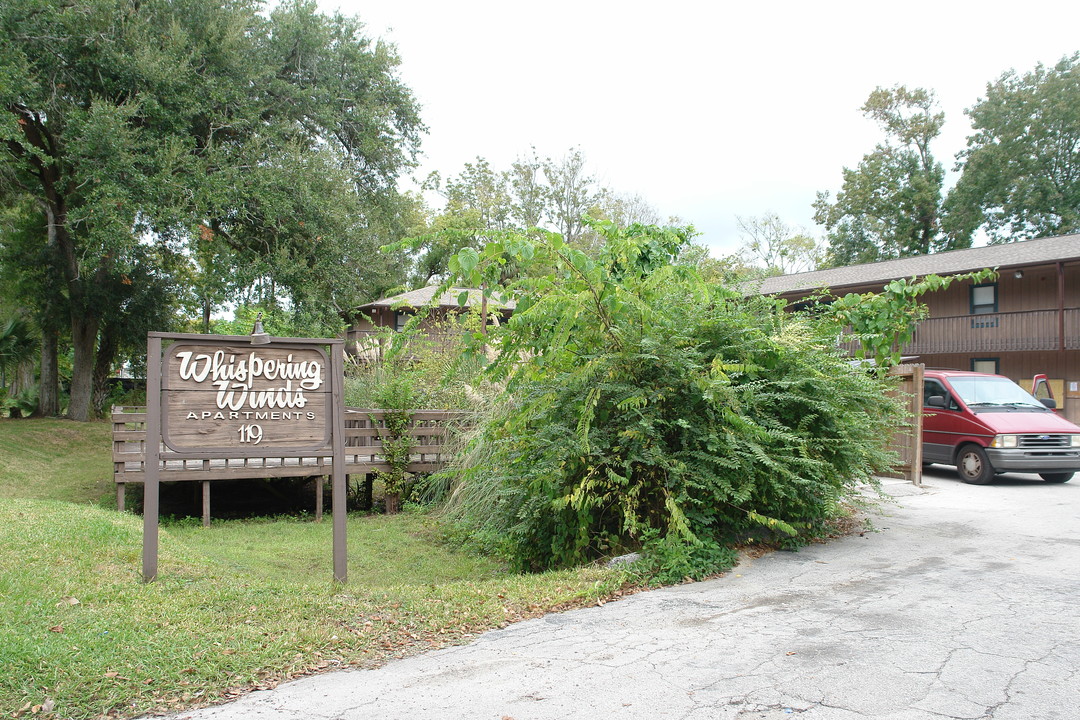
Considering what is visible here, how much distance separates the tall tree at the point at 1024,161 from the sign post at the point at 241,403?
41.3m

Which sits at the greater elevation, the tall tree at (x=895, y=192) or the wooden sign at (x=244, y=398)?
the tall tree at (x=895, y=192)

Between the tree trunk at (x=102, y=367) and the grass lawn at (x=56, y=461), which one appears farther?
the tree trunk at (x=102, y=367)

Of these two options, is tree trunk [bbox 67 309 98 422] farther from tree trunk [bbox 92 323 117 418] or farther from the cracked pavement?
the cracked pavement

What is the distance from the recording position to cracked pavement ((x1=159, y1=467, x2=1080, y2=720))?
128 inches

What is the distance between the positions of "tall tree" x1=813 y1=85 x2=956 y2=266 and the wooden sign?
41.2 metres

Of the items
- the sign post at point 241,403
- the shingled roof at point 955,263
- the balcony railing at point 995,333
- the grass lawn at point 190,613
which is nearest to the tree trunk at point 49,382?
the grass lawn at point 190,613

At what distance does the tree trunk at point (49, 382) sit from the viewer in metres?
21.6

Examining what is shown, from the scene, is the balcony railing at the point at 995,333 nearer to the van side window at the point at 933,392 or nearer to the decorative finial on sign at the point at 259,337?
the van side window at the point at 933,392

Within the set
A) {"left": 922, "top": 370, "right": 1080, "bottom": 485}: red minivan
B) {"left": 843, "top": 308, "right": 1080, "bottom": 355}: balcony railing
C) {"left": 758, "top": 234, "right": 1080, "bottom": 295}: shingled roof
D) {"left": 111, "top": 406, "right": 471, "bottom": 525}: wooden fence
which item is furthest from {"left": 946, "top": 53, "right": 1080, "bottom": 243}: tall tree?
{"left": 111, "top": 406, "right": 471, "bottom": 525}: wooden fence

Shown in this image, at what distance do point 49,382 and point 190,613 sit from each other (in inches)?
848

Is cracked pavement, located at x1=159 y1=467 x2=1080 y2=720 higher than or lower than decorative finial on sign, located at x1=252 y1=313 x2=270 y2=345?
lower

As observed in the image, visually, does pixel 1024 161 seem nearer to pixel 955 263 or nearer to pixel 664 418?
pixel 955 263

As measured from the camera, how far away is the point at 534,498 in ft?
21.2

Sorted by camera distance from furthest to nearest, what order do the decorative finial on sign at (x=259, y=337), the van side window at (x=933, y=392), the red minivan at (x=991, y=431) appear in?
the van side window at (x=933, y=392) < the red minivan at (x=991, y=431) < the decorative finial on sign at (x=259, y=337)
